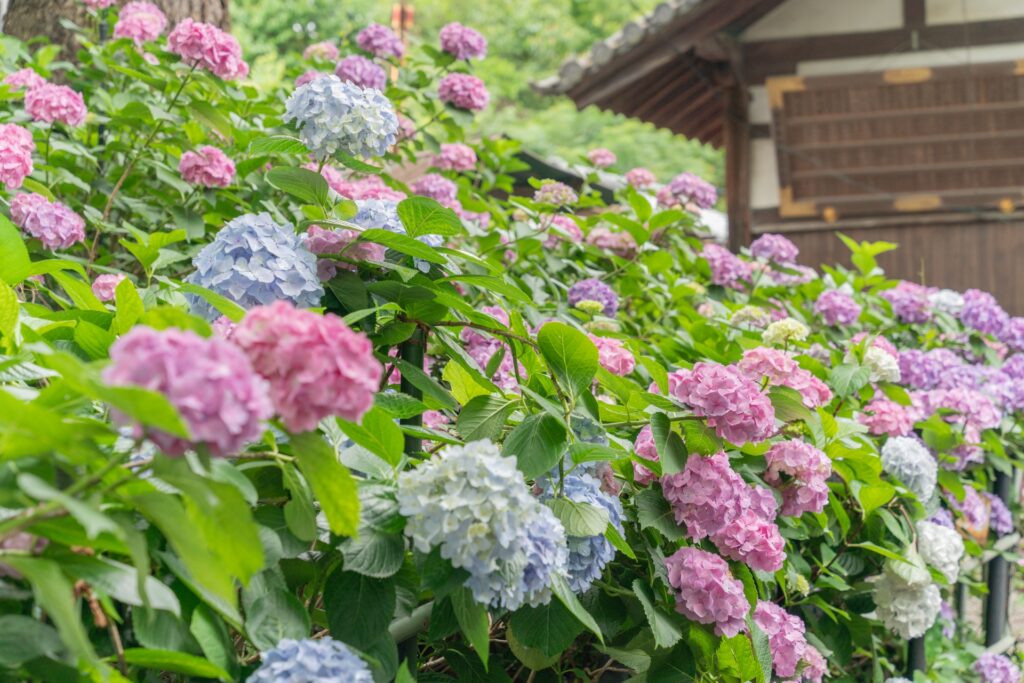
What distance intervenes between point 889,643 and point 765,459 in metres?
1.14

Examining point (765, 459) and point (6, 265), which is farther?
point (765, 459)

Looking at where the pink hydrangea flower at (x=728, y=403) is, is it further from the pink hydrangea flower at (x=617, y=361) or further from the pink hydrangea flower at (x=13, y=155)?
the pink hydrangea flower at (x=13, y=155)

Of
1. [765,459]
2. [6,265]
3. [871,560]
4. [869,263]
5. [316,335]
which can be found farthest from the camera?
[869,263]

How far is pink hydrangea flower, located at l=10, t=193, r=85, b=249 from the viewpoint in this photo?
1.70 metres

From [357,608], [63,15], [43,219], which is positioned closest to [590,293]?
[43,219]

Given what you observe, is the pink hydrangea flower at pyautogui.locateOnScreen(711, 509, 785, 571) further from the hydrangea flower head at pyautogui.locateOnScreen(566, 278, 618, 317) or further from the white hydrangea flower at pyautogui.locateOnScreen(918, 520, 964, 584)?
the hydrangea flower head at pyautogui.locateOnScreen(566, 278, 618, 317)

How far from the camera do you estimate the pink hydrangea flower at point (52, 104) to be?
1.99m

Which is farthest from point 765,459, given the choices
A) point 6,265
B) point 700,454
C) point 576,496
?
point 6,265

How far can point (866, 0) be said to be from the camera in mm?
6367

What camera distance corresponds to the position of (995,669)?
2.62 meters

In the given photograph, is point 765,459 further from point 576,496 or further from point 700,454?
point 576,496

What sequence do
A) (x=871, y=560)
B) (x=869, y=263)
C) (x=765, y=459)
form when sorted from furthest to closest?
(x=869, y=263) < (x=871, y=560) < (x=765, y=459)

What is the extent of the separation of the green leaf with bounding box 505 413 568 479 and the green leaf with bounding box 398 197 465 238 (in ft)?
0.75

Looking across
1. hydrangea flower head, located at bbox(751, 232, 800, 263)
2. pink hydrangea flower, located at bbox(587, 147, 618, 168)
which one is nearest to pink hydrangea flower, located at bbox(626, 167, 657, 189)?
pink hydrangea flower, located at bbox(587, 147, 618, 168)
